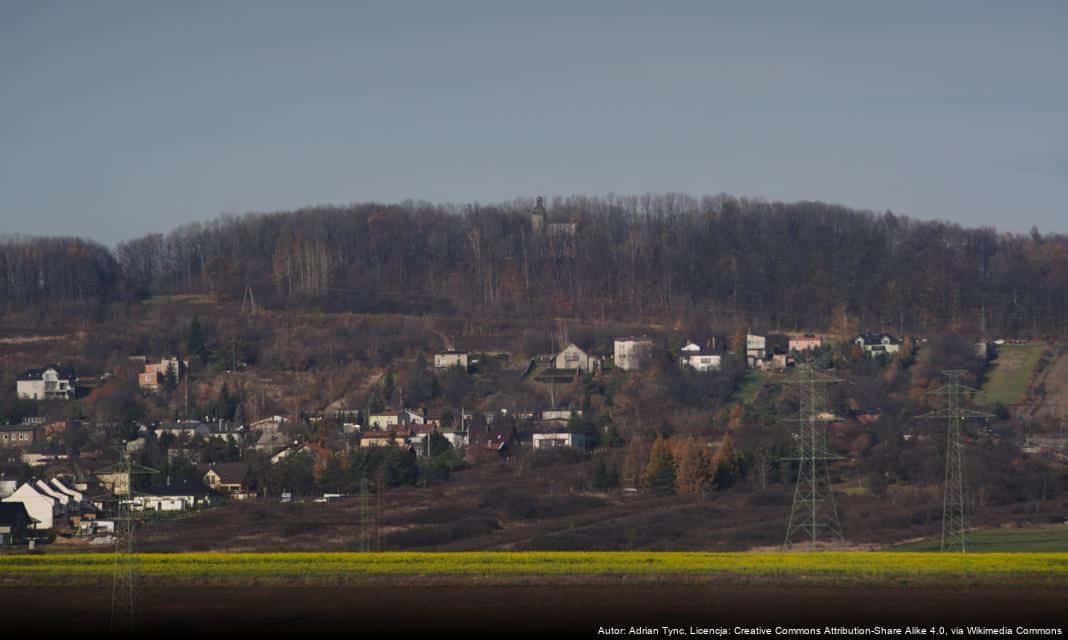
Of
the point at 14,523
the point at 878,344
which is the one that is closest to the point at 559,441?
the point at 14,523

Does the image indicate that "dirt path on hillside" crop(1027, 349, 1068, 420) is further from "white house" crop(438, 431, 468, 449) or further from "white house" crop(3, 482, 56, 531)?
"white house" crop(3, 482, 56, 531)

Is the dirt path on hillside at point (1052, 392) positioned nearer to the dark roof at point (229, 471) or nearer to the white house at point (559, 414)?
the white house at point (559, 414)

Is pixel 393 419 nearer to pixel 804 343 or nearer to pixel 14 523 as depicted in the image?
pixel 804 343

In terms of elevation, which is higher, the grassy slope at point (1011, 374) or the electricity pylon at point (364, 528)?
the grassy slope at point (1011, 374)

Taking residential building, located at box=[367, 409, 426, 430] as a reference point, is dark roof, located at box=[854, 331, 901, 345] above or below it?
above

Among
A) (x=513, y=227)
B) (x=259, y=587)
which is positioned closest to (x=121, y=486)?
(x=259, y=587)

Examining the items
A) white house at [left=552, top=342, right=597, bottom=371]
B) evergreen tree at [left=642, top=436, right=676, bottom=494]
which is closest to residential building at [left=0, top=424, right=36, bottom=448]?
white house at [left=552, top=342, right=597, bottom=371]

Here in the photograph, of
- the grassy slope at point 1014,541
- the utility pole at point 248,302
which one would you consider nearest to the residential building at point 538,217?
the utility pole at point 248,302
